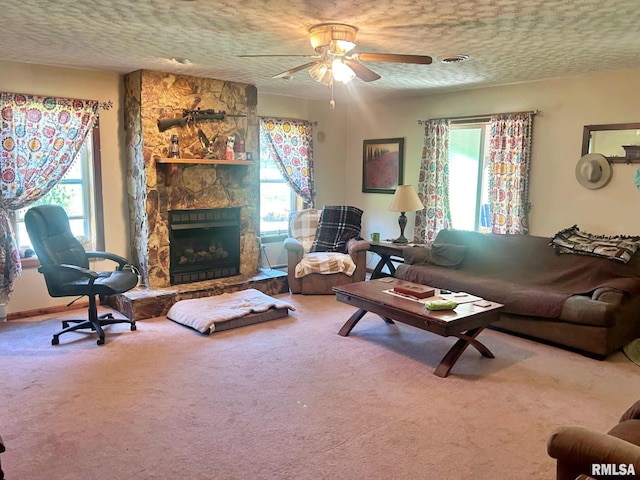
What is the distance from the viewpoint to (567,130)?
15.5 feet

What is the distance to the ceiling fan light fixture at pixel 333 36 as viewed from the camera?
123 inches

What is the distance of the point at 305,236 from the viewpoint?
6.02 m

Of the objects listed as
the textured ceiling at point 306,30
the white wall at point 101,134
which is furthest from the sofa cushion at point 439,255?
the white wall at point 101,134

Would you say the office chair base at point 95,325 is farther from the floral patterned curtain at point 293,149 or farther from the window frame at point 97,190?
the floral patterned curtain at point 293,149

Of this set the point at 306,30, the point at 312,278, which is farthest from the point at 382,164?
the point at 306,30

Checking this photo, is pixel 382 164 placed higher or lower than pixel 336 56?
lower

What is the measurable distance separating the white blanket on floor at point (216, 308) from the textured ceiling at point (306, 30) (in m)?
2.20

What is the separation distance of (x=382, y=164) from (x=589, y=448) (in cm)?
518

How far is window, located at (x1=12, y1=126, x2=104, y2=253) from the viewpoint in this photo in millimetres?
4777

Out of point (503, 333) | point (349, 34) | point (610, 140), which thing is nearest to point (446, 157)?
point (610, 140)

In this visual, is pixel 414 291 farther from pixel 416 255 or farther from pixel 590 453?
pixel 590 453

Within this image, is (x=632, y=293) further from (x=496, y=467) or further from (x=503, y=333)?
(x=496, y=467)

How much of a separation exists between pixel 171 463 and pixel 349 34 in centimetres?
273

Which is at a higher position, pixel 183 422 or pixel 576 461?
pixel 576 461
